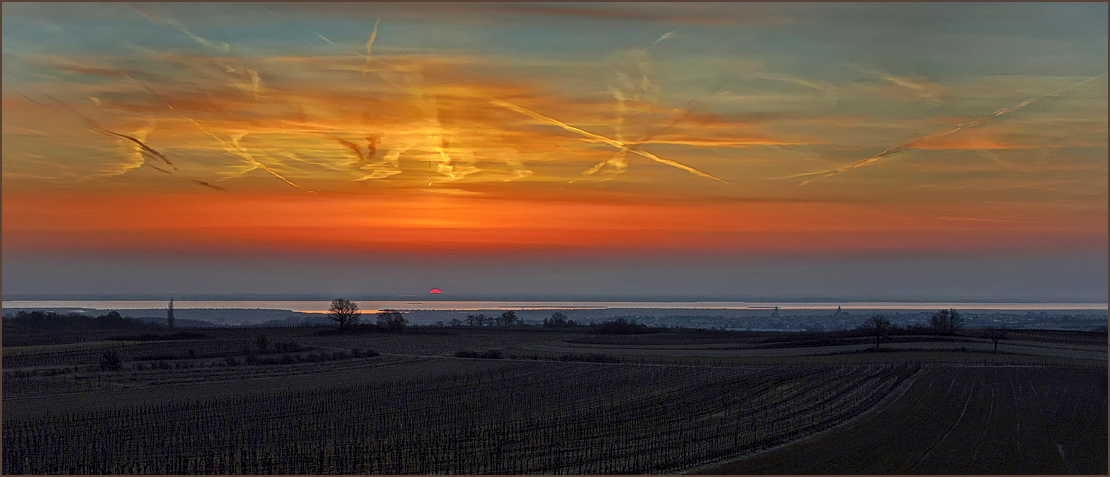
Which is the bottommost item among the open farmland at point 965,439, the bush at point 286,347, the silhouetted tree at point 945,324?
the open farmland at point 965,439

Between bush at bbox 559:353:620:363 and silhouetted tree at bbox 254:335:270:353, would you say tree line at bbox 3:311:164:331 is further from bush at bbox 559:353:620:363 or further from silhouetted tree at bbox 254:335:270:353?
bush at bbox 559:353:620:363

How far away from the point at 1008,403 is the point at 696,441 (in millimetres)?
19755

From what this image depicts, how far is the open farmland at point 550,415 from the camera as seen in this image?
24828 millimetres

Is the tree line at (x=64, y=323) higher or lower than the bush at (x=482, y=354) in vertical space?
higher

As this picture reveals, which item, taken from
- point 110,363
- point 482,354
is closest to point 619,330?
point 482,354

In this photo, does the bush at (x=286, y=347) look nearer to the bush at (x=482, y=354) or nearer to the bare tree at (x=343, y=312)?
the bush at (x=482, y=354)

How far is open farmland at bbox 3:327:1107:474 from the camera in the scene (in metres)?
24.8

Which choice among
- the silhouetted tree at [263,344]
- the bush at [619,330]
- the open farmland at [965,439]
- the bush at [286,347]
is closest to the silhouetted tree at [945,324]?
the bush at [619,330]

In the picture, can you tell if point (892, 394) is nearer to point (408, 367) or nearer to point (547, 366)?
point (547, 366)

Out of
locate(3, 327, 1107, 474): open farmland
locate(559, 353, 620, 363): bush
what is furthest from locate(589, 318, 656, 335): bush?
locate(3, 327, 1107, 474): open farmland

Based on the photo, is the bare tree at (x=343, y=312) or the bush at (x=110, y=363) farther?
the bare tree at (x=343, y=312)

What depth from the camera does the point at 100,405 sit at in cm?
3853

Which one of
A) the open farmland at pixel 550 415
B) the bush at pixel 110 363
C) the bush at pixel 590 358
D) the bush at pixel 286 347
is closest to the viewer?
the open farmland at pixel 550 415

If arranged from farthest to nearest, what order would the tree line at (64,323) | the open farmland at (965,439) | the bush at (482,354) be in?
the tree line at (64,323), the bush at (482,354), the open farmland at (965,439)
